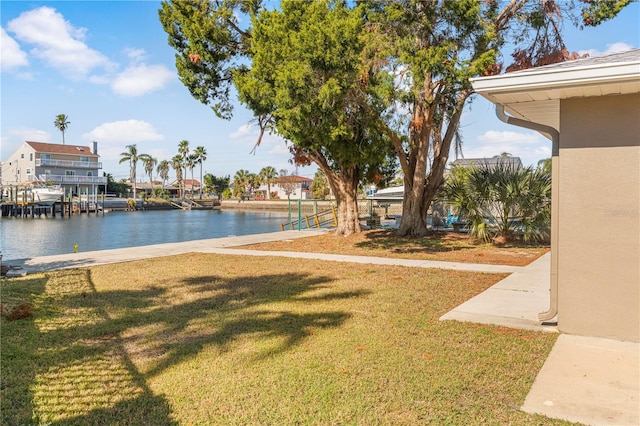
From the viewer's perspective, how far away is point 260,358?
4.64 m

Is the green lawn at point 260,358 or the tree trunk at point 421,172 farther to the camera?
the tree trunk at point 421,172

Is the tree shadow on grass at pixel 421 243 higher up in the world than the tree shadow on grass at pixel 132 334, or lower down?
higher up

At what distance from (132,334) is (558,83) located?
5.62 meters

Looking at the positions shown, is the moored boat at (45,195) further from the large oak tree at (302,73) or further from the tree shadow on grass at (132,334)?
the tree shadow on grass at (132,334)

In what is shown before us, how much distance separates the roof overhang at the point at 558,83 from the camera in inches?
176

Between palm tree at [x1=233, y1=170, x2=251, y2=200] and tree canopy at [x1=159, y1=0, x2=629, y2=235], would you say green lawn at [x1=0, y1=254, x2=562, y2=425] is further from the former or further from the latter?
palm tree at [x1=233, y1=170, x2=251, y2=200]

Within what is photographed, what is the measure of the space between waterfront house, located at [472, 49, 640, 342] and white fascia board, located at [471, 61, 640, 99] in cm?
1

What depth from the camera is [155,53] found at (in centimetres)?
1819

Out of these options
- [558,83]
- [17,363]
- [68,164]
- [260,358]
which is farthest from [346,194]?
[68,164]

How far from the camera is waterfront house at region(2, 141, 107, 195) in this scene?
6612 centimetres

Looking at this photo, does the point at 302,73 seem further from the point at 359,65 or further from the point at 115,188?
the point at 115,188

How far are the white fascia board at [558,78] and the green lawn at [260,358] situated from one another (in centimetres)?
281

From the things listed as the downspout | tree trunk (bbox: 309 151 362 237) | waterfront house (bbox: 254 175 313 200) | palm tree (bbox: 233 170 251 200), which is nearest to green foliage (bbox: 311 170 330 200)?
waterfront house (bbox: 254 175 313 200)

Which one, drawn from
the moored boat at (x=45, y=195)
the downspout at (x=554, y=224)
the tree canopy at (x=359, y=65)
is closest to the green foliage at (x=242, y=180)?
the moored boat at (x=45, y=195)
